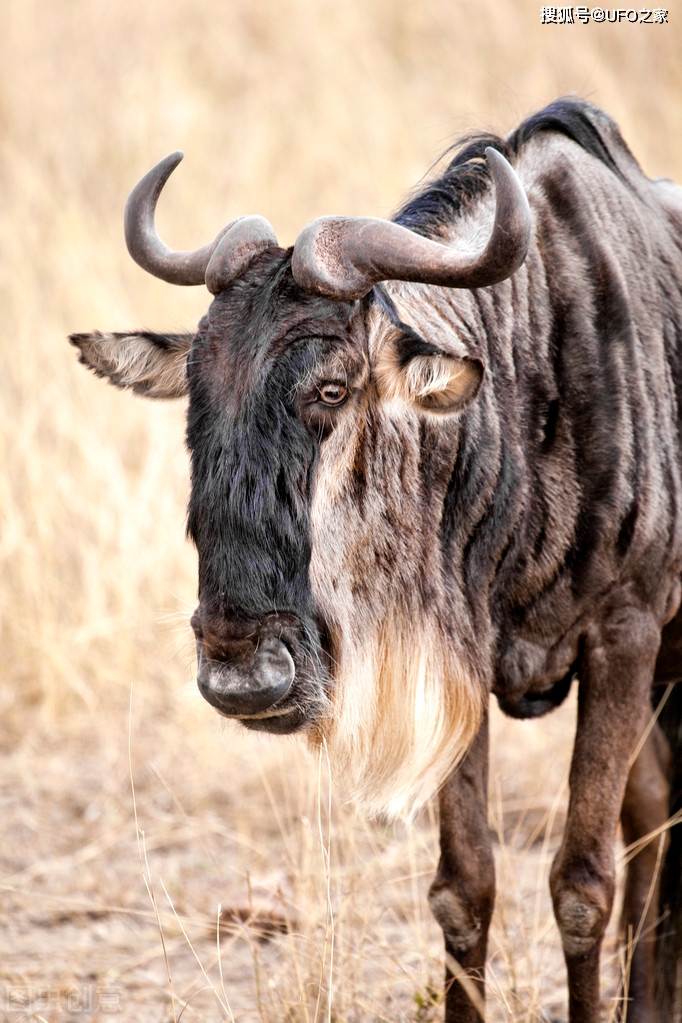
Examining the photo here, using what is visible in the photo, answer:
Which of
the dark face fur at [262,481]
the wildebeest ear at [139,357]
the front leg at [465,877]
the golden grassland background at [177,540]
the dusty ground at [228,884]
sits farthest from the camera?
the golden grassland background at [177,540]

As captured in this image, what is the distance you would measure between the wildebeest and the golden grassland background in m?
0.34

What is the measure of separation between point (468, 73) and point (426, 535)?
8.16 m

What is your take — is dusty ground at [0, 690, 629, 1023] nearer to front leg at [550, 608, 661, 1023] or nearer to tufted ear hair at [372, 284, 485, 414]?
front leg at [550, 608, 661, 1023]

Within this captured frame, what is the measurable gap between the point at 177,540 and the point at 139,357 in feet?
10.7

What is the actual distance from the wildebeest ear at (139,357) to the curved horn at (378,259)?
1.56 feet

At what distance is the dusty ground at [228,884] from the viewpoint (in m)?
2.95

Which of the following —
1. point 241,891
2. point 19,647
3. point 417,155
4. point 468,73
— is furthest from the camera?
point 468,73

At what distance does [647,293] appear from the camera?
2834 mm

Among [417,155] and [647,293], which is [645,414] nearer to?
[647,293]

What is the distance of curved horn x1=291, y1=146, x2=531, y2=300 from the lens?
221cm

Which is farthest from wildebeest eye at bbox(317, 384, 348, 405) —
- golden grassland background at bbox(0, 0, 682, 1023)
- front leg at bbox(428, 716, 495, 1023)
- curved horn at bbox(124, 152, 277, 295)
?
front leg at bbox(428, 716, 495, 1023)

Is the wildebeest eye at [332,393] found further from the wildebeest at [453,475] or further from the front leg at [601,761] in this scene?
the front leg at [601,761]

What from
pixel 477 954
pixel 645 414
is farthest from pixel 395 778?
pixel 645 414

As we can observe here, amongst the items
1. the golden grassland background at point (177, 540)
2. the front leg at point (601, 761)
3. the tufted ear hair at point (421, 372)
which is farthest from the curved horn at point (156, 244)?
the front leg at point (601, 761)
